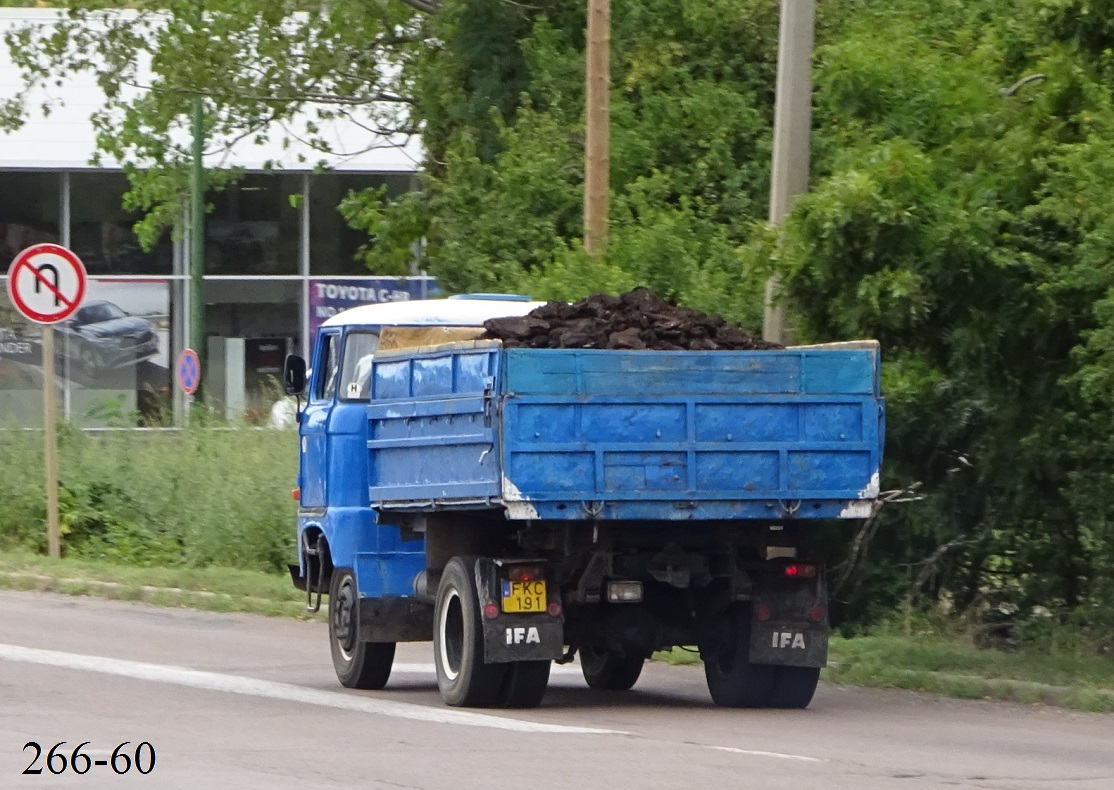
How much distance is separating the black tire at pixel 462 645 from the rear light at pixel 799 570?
175cm

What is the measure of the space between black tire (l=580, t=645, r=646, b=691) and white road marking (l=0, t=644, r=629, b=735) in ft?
5.56

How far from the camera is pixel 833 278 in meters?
13.1

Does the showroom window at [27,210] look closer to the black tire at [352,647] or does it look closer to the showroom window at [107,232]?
the showroom window at [107,232]

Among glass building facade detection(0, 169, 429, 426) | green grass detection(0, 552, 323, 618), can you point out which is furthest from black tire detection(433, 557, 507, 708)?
glass building facade detection(0, 169, 429, 426)

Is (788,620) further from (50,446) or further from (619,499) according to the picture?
(50,446)

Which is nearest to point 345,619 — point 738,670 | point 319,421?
point 319,421

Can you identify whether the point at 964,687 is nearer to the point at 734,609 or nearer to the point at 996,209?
the point at 734,609

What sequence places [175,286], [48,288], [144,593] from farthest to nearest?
[175,286], [48,288], [144,593]

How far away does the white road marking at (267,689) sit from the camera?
10.6 metres

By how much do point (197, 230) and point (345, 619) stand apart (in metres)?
22.0

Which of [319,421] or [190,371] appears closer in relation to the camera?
[319,421]

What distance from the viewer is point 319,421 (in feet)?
43.5

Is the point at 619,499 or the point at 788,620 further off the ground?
the point at 619,499

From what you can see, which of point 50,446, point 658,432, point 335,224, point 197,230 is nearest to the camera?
point 658,432
